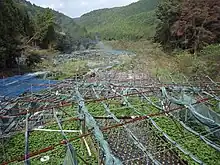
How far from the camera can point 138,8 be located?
212 feet

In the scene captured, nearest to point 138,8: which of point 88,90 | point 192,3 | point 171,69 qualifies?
point 192,3

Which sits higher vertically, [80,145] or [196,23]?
[196,23]

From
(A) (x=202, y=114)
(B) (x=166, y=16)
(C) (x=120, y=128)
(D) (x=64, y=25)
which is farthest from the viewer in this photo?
(D) (x=64, y=25)

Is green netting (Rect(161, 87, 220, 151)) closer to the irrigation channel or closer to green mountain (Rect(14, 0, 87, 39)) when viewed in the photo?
the irrigation channel

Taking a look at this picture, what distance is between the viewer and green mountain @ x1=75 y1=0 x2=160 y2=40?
4200 cm

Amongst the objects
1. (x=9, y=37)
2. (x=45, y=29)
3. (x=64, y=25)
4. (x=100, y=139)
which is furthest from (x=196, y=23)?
(x=64, y=25)

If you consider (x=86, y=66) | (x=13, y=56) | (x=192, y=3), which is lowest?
(x=86, y=66)

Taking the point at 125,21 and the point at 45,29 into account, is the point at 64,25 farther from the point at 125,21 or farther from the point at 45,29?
the point at 45,29

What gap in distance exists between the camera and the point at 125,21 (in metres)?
54.2

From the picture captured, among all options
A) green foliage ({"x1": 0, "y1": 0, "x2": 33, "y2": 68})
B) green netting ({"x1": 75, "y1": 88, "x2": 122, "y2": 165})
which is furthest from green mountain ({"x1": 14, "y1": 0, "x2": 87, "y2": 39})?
green netting ({"x1": 75, "y1": 88, "x2": 122, "y2": 165})

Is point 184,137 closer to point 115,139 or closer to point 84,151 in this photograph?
point 115,139

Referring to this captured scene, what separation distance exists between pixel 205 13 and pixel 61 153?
1384cm

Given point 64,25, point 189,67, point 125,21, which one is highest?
point 64,25

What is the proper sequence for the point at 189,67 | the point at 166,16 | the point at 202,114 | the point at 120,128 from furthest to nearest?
the point at 166,16
the point at 189,67
the point at 120,128
the point at 202,114
